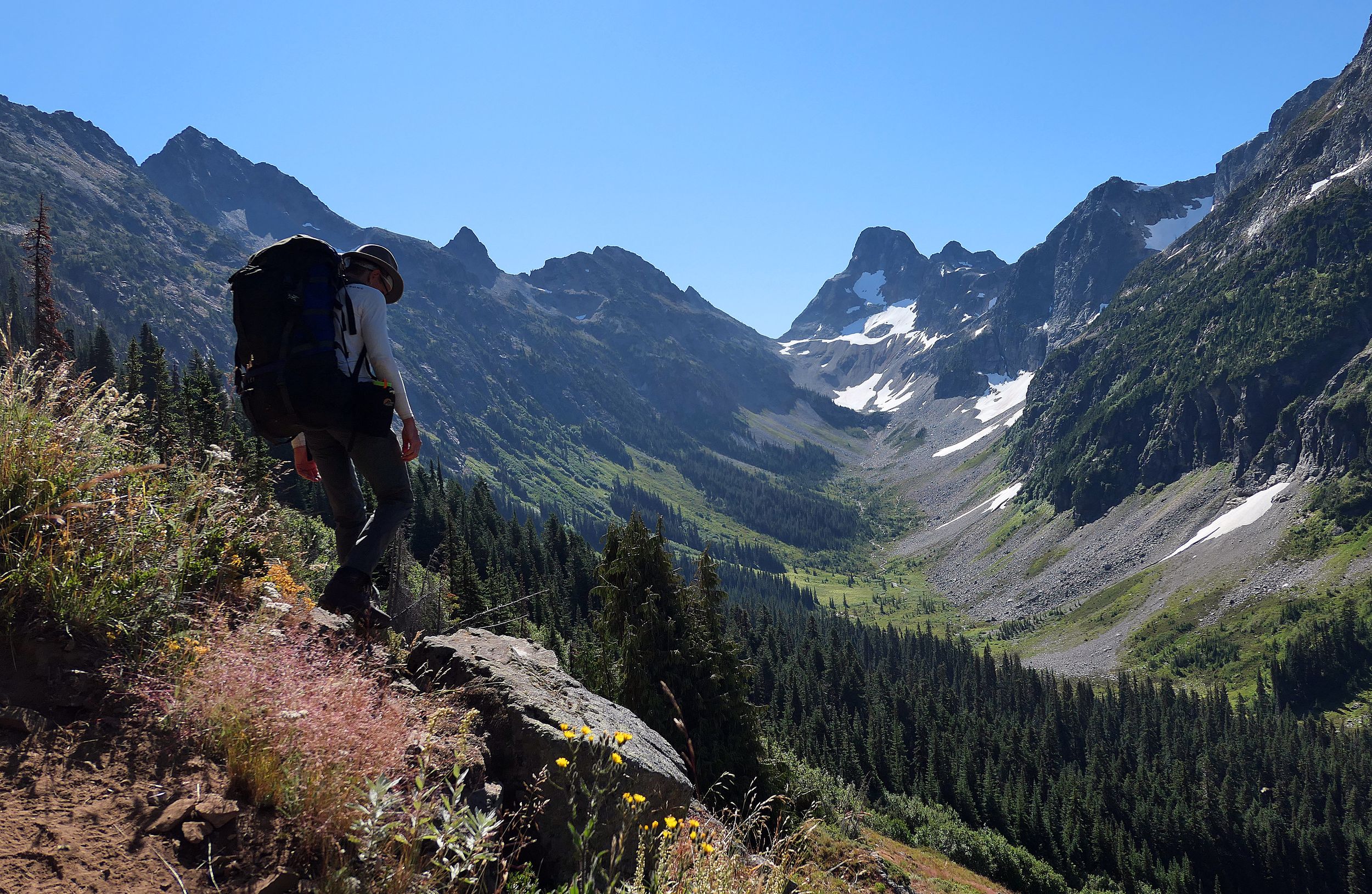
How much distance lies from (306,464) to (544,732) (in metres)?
3.30

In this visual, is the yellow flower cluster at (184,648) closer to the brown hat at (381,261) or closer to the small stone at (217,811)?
the small stone at (217,811)

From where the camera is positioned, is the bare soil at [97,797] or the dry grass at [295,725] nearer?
the bare soil at [97,797]

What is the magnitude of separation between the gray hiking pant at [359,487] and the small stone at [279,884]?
3.11 metres

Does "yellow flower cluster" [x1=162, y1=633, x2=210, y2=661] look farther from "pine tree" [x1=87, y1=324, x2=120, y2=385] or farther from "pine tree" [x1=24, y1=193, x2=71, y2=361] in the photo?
"pine tree" [x1=87, y1=324, x2=120, y2=385]

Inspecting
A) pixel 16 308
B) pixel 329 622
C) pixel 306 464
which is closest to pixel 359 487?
pixel 306 464

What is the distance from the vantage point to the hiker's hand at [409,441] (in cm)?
633

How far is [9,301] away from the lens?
107500mm

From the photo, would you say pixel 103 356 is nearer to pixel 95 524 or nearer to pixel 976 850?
pixel 95 524

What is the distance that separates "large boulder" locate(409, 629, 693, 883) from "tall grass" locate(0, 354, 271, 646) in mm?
1979

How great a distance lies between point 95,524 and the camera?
4.71 m

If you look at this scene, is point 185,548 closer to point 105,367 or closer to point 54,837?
point 54,837

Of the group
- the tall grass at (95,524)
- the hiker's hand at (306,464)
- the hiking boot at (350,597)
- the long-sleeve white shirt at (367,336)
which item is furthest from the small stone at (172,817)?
the hiker's hand at (306,464)

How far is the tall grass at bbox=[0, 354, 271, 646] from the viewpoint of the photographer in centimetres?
423

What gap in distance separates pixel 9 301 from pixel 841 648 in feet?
468
